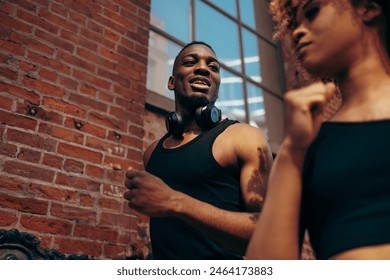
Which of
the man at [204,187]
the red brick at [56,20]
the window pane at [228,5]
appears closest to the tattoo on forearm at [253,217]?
the man at [204,187]

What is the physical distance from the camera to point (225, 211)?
1.17m

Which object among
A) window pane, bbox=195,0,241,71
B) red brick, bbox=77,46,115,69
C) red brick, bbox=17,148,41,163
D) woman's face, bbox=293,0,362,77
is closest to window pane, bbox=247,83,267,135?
window pane, bbox=195,0,241,71

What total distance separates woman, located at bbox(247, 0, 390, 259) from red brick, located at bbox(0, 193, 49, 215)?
1442mm

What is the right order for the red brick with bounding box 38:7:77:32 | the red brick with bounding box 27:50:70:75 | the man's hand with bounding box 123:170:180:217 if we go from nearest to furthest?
1. the man's hand with bounding box 123:170:180:217
2. the red brick with bounding box 27:50:70:75
3. the red brick with bounding box 38:7:77:32

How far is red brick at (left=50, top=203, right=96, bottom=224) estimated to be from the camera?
6.42 ft

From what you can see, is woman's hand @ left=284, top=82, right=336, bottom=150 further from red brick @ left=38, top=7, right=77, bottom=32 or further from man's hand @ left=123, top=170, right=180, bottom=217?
red brick @ left=38, top=7, right=77, bottom=32

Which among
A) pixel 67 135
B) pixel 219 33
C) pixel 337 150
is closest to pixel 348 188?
pixel 337 150

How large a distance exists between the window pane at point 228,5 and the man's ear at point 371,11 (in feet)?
11.0

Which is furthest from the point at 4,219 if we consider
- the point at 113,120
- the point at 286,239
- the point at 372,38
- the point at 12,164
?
the point at 372,38

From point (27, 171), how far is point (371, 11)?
67.5 inches

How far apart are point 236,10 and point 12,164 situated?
10.5 ft

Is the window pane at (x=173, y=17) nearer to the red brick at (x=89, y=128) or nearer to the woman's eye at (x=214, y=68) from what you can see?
the red brick at (x=89, y=128)

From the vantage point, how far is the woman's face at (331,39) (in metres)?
0.82

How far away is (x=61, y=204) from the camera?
198 cm
